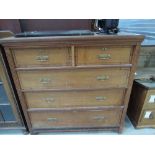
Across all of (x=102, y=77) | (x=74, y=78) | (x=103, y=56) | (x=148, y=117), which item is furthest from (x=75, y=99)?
(x=148, y=117)

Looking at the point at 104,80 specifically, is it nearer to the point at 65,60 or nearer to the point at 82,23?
the point at 65,60

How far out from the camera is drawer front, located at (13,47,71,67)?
1059 millimetres

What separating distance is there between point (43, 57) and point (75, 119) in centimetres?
72

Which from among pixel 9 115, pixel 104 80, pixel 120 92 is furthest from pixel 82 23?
pixel 9 115

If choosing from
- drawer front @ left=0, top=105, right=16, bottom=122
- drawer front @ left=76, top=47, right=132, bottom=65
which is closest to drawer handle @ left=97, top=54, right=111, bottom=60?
drawer front @ left=76, top=47, right=132, bottom=65

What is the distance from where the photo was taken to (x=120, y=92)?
1260 mm

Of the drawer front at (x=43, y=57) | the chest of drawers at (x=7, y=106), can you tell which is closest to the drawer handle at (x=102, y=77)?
A: the drawer front at (x=43, y=57)

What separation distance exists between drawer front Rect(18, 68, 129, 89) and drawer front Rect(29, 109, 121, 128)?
317 mm

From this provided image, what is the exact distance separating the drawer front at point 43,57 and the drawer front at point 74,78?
0.08m

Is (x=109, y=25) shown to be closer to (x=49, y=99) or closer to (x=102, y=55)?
(x=102, y=55)

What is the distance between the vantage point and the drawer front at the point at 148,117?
4.81 ft
